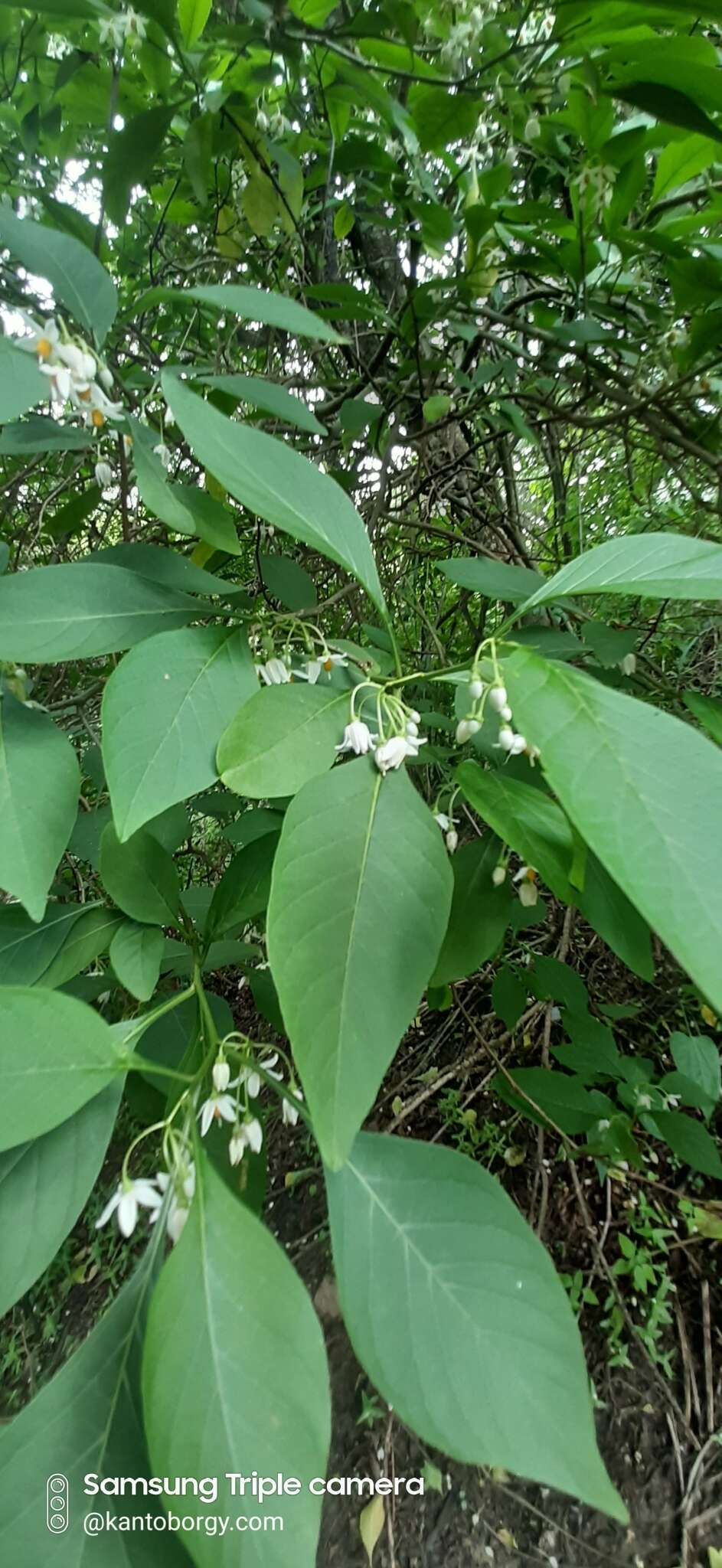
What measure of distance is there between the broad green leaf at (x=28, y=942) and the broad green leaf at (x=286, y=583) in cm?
36

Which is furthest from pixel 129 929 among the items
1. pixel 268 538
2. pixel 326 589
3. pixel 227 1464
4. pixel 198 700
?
pixel 326 589

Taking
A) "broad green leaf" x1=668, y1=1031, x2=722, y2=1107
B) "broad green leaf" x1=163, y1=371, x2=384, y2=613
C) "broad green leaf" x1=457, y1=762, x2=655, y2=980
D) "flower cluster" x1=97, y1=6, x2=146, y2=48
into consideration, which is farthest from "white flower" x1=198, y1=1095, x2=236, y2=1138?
"flower cluster" x1=97, y1=6, x2=146, y2=48

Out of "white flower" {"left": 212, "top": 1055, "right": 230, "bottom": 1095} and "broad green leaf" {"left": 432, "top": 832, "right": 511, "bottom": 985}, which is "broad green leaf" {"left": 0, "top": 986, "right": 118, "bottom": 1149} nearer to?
"white flower" {"left": 212, "top": 1055, "right": 230, "bottom": 1095}

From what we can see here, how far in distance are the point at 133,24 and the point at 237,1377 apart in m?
1.25

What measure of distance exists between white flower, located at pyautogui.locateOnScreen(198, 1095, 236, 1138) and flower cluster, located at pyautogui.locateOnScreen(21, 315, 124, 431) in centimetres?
51

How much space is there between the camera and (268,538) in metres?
1.22

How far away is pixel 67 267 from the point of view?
1.77 feet

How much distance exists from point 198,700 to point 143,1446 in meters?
0.42

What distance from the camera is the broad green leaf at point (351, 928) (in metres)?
0.32

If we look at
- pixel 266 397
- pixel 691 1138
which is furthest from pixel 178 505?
pixel 691 1138

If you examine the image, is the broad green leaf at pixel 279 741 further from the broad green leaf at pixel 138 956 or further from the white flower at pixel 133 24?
the white flower at pixel 133 24

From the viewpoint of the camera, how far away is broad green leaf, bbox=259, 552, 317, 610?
2.39 feet

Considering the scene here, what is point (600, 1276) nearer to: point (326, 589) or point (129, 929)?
point (129, 929)

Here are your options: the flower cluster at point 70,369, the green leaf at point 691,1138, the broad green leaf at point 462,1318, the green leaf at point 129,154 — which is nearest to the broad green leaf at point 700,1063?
the green leaf at point 691,1138
